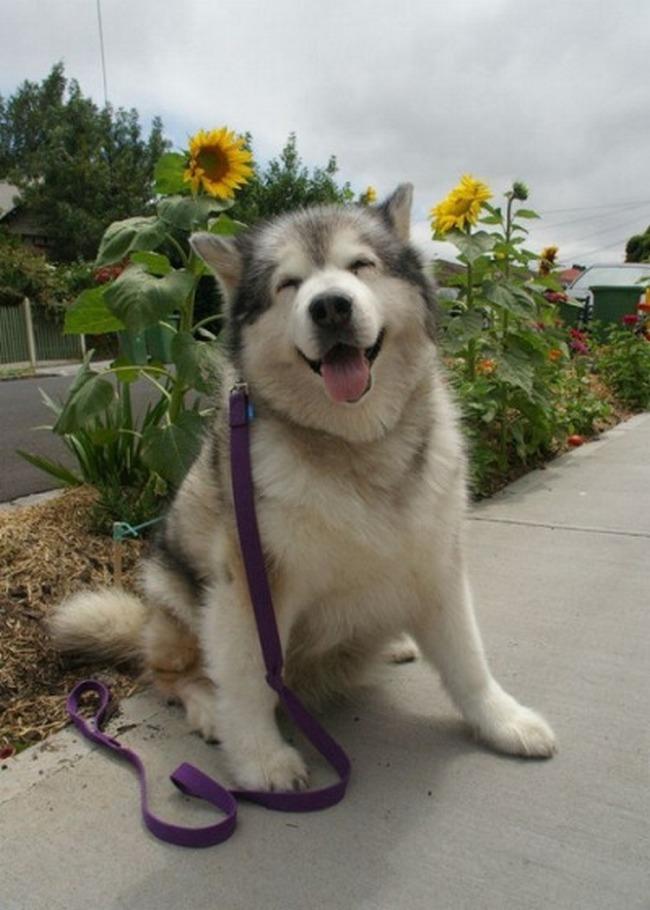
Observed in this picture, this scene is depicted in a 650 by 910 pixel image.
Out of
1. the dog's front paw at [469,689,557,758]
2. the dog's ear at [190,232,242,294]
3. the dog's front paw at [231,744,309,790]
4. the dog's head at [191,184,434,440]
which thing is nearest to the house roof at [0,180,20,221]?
the dog's ear at [190,232,242,294]

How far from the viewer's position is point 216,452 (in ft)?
8.08

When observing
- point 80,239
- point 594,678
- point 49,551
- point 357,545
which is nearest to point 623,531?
point 594,678

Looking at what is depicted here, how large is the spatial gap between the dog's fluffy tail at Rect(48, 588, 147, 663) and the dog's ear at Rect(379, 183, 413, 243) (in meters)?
1.65

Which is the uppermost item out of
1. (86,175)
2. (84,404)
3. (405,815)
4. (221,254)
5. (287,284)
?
(86,175)

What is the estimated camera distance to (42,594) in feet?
10.1

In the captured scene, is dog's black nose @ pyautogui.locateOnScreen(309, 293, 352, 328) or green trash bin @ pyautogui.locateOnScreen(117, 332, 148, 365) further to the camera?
green trash bin @ pyautogui.locateOnScreen(117, 332, 148, 365)

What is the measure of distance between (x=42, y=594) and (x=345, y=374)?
1.77 meters

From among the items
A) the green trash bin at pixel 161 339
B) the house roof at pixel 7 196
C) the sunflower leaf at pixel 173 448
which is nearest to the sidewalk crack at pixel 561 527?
the sunflower leaf at pixel 173 448

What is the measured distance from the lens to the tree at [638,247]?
33.2 m

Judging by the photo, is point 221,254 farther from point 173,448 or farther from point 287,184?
point 287,184

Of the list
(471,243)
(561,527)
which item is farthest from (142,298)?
(561,527)

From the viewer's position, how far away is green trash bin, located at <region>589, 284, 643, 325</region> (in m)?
12.3

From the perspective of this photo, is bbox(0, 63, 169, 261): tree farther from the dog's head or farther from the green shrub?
Result: the dog's head

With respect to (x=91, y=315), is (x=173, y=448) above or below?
below
